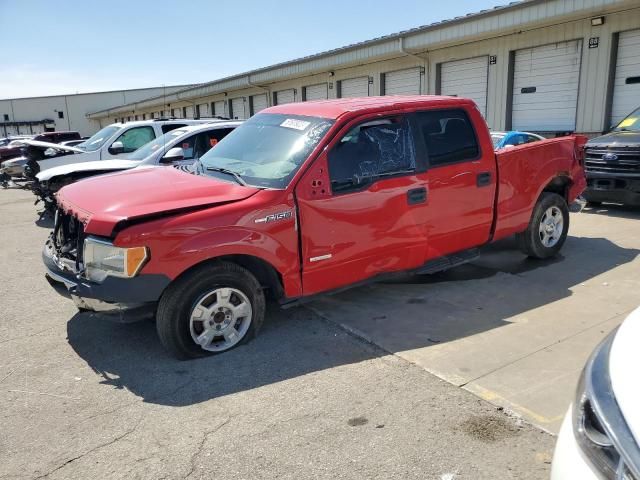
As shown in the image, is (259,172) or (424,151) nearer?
(259,172)

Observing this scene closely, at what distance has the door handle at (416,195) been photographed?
4.80 metres

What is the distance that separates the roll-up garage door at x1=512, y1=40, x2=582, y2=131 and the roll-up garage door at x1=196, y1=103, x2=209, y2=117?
22141 mm

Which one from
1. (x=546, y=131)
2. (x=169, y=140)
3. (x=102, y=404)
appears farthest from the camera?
(x=546, y=131)

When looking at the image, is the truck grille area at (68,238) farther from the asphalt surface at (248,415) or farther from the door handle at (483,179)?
the door handle at (483,179)

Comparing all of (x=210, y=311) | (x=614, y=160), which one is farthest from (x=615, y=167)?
(x=210, y=311)

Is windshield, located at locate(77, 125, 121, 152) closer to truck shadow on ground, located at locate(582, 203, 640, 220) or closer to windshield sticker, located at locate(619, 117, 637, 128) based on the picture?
truck shadow on ground, located at locate(582, 203, 640, 220)

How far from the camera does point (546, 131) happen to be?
13.5 meters

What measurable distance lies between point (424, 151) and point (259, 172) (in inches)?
62.2

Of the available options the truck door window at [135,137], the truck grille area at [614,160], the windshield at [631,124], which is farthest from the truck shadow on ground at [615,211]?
the truck door window at [135,137]

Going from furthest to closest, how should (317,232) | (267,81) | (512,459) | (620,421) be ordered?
(267,81) → (317,232) → (512,459) → (620,421)

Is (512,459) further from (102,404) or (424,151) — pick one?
(424,151)

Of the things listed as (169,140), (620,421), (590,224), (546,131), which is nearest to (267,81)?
(546,131)

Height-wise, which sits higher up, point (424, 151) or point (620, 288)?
point (424, 151)

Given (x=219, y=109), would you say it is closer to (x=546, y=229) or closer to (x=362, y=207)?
(x=546, y=229)
